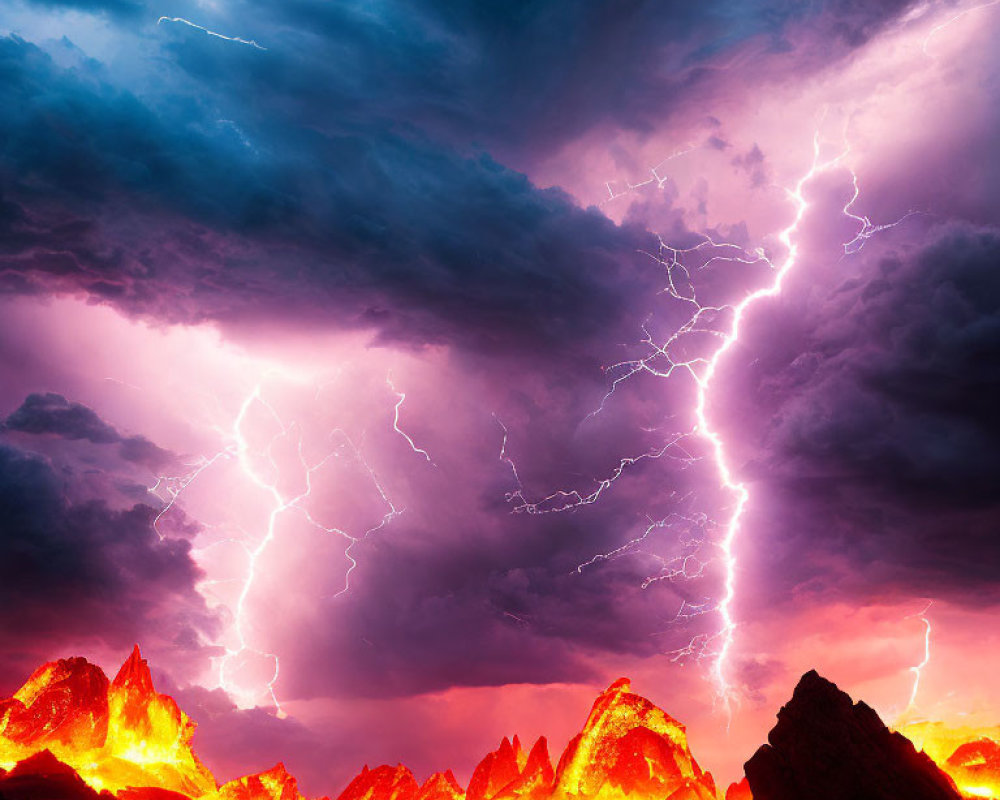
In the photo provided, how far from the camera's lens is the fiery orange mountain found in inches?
1837

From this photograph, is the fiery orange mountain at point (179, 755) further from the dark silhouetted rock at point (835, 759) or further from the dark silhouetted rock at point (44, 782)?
the dark silhouetted rock at point (835, 759)

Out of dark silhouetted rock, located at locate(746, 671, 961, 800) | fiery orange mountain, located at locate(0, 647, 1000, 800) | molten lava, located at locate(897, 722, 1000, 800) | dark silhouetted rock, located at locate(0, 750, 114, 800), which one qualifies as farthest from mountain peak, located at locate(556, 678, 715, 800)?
dark silhouetted rock, located at locate(0, 750, 114, 800)

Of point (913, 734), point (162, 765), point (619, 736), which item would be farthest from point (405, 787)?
point (913, 734)

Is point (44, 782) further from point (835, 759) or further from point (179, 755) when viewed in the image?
point (835, 759)

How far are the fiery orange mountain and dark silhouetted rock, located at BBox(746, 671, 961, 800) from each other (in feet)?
51.2

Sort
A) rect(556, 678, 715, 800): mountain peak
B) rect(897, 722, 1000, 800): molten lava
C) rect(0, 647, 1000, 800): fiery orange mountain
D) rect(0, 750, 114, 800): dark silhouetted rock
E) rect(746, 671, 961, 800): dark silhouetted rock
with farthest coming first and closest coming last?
1. rect(556, 678, 715, 800): mountain peak
2. rect(0, 647, 1000, 800): fiery orange mountain
3. rect(897, 722, 1000, 800): molten lava
4. rect(0, 750, 114, 800): dark silhouetted rock
5. rect(746, 671, 961, 800): dark silhouetted rock

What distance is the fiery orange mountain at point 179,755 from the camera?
46656mm

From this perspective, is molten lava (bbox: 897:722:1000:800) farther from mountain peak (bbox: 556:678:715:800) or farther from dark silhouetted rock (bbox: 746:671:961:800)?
dark silhouetted rock (bbox: 746:671:961:800)

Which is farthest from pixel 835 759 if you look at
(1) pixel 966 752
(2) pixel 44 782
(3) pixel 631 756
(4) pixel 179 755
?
(4) pixel 179 755

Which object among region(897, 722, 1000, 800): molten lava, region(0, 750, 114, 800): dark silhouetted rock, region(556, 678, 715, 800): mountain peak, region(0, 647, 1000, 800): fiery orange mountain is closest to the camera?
region(0, 750, 114, 800): dark silhouetted rock

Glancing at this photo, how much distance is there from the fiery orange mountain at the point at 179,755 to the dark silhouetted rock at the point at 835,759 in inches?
615

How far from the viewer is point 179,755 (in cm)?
6253

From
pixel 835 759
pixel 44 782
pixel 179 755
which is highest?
pixel 179 755

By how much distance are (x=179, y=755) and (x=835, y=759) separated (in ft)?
175
